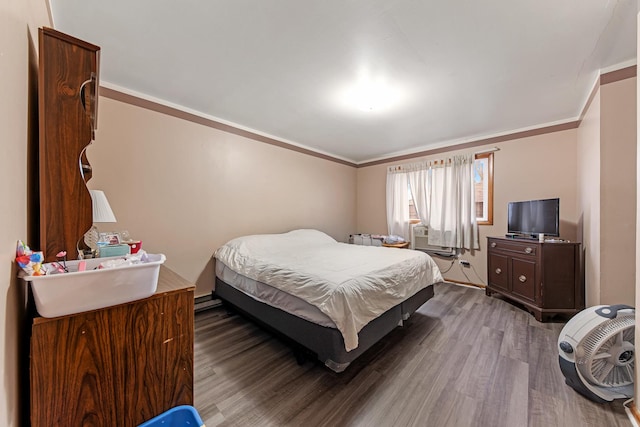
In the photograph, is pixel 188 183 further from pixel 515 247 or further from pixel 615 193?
pixel 615 193

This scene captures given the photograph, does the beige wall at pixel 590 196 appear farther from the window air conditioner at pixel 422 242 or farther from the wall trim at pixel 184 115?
the wall trim at pixel 184 115

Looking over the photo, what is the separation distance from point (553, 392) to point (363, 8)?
109 inches

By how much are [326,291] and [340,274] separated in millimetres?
275

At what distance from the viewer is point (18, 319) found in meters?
0.82

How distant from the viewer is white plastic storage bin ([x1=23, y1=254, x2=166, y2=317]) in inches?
30.0

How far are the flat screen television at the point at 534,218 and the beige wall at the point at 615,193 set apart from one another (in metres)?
0.51

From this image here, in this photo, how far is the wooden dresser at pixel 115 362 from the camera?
80 cm

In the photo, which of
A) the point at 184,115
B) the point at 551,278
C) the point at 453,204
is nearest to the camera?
the point at 551,278

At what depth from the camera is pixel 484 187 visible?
3771 millimetres

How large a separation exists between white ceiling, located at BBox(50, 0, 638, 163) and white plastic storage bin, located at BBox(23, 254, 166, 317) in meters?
1.57

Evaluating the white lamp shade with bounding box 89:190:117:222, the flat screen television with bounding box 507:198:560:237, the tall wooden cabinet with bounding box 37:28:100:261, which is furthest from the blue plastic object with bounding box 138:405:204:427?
the flat screen television with bounding box 507:198:560:237

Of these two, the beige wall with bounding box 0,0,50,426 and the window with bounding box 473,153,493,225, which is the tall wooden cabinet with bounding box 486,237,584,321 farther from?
the beige wall with bounding box 0,0,50,426

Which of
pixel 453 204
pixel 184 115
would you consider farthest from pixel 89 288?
pixel 453 204

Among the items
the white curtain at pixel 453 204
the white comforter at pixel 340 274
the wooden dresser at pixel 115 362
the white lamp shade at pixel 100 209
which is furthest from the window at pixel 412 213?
the white lamp shade at pixel 100 209
